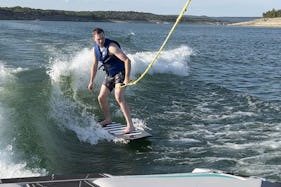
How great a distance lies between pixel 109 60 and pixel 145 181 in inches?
187

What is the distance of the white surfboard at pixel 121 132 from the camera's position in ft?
30.3

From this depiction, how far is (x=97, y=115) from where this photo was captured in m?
11.5

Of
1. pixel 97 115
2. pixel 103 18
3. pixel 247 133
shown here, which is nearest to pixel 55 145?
pixel 97 115

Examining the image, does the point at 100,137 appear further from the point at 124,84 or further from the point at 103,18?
the point at 103,18

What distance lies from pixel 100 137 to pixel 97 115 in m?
2.05

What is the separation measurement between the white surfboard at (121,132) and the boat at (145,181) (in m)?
4.36

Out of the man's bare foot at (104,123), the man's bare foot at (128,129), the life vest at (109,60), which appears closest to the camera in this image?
the life vest at (109,60)

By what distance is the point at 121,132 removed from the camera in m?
9.57

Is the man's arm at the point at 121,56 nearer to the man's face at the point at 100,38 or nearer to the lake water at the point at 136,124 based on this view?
the man's face at the point at 100,38

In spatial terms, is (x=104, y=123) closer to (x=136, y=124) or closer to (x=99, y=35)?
(x=136, y=124)

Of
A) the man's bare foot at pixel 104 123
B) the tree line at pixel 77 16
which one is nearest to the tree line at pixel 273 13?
the tree line at pixel 77 16

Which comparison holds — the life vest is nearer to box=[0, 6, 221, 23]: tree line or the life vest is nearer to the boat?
the boat

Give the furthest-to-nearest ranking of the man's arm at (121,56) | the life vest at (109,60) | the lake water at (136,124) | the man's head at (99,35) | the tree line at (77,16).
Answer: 1. the tree line at (77,16)
2. the life vest at (109,60)
3. the man's arm at (121,56)
4. the man's head at (99,35)
5. the lake water at (136,124)

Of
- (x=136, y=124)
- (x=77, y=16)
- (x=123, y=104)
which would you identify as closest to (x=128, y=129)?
(x=123, y=104)
